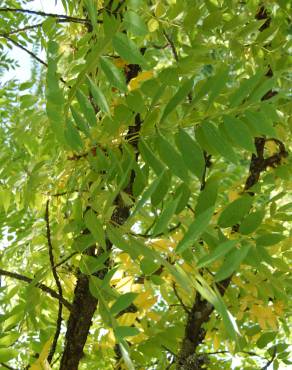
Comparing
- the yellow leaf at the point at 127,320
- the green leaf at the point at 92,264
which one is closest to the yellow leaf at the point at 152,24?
the green leaf at the point at 92,264

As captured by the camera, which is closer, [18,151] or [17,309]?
[17,309]

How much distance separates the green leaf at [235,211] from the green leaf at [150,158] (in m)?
0.12

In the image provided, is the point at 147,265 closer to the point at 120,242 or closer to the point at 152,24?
the point at 120,242

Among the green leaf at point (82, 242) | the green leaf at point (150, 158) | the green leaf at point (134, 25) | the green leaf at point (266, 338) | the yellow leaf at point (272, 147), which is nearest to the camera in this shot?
Result: the green leaf at point (134, 25)

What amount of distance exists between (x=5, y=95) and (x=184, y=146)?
2231 mm

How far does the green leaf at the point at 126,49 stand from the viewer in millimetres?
763

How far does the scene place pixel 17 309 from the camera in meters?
1.24

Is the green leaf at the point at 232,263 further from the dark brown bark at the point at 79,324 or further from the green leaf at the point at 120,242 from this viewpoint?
the dark brown bark at the point at 79,324

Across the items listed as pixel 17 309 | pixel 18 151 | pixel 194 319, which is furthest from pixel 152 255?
pixel 18 151

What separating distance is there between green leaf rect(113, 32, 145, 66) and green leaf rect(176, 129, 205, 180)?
0.14m

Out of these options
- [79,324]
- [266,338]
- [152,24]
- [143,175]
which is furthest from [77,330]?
[152,24]

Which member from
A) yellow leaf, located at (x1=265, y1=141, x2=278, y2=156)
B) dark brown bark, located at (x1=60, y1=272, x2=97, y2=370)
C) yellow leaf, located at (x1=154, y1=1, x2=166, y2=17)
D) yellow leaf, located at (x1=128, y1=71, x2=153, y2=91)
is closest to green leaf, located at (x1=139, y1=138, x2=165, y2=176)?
yellow leaf, located at (x1=128, y1=71, x2=153, y2=91)

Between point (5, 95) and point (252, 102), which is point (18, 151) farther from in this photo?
A: point (252, 102)

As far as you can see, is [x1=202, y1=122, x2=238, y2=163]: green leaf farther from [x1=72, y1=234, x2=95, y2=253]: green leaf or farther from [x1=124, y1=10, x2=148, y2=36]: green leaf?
[x1=72, y1=234, x2=95, y2=253]: green leaf
